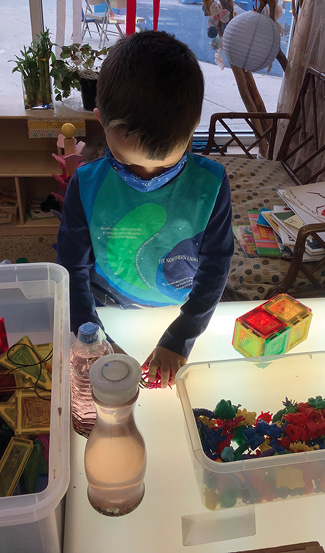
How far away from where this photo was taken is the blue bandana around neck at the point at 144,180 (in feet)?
2.92

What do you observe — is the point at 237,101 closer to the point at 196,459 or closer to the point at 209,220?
the point at 209,220

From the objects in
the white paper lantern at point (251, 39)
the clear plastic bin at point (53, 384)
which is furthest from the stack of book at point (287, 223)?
the clear plastic bin at point (53, 384)

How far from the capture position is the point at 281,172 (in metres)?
2.81

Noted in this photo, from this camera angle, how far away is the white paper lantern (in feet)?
8.42

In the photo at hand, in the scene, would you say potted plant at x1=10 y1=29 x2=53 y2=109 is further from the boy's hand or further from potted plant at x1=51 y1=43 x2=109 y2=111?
the boy's hand

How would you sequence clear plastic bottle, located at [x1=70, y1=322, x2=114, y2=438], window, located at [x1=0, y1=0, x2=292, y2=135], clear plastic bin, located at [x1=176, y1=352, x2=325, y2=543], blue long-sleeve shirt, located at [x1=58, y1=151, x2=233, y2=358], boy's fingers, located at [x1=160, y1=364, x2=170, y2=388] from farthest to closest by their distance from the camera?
1. window, located at [x1=0, y1=0, x2=292, y2=135]
2. blue long-sleeve shirt, located at [x1=58, y1=151, x2=233, y2=358]
3. boy's fingers, located at [x1=160, y1=364, x2=170, y2=388]
4. clear plastic bottle, located at [x1=70, y1=322, x2=114, y2=438]
5. clear plastic bin, located at [x1=176, y1=352, x2=325, y2=543]

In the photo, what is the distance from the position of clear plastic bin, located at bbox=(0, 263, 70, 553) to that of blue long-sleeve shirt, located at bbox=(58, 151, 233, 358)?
0.13m

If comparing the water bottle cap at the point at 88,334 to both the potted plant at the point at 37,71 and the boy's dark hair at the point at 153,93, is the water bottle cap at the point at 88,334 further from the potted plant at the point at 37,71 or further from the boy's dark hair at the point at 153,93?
the potted plant at the point at 37,71

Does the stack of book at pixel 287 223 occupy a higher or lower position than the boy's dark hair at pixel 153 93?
lower

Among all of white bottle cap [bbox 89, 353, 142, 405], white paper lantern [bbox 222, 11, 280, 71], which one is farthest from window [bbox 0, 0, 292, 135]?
white bottle cap [bbox 89, 353, 142, 405]

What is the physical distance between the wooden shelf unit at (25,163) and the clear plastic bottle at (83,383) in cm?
210

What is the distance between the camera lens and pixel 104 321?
38.7 inches

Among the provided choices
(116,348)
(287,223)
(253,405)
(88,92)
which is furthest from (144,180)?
(88,92)

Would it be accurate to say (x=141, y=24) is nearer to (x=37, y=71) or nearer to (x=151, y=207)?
(x=37, y=71)
